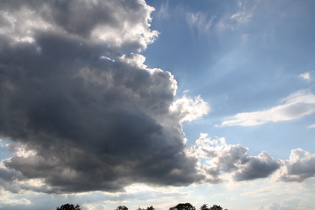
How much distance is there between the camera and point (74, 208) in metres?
177

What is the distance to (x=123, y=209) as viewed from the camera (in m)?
196

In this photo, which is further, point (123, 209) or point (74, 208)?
point (123, 209)

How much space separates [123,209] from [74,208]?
42253 millimetres
